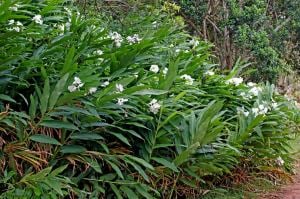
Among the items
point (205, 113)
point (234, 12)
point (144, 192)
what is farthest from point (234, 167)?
point (234, 12)

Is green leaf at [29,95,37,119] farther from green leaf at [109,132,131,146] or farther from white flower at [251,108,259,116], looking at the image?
white flower at [251,108,259,116]

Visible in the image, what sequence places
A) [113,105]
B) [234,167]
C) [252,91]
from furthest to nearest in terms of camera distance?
[252,91], [234,167], [113,105]

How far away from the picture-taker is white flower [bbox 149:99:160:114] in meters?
4.04

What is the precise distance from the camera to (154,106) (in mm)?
4039

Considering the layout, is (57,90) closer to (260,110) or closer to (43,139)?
(43,139)

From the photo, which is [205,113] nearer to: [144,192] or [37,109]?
[144,192]

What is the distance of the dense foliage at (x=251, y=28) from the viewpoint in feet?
33.4

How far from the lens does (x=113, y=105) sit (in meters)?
3.79

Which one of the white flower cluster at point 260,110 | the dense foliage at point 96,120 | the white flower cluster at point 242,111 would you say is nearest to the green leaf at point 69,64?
the dense foliage at point 96,120

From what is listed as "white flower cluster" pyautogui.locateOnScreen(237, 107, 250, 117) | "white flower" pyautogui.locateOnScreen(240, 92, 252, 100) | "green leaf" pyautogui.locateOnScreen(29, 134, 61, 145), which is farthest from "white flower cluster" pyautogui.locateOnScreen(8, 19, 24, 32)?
"white flower" pyautogui.locateOnScreen(240, 92, 252, 100)

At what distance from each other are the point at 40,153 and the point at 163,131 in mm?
1064

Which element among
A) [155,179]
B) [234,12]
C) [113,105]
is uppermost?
[113,105]

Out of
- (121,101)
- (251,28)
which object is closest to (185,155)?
(121,101)

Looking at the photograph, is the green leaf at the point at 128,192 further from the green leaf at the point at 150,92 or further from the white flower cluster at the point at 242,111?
the white flower cluster at the point at 242,111
